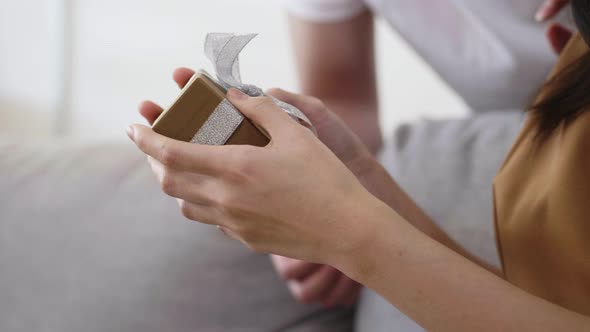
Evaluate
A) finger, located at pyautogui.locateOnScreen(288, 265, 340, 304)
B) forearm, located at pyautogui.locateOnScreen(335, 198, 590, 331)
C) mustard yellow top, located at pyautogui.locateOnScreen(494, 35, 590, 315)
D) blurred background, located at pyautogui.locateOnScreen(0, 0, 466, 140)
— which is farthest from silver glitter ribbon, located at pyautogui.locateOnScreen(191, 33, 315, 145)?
blurred background, located at pyautogui.locateOnScreen(0, 0, 466, 140)

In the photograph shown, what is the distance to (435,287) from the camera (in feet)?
1.50

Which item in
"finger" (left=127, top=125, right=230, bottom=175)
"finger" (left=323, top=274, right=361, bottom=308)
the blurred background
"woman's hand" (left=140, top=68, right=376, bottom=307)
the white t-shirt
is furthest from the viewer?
the blurred background

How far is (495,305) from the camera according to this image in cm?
46

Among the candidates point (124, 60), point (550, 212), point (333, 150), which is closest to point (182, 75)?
point (333, 150)

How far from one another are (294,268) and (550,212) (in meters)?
0.31

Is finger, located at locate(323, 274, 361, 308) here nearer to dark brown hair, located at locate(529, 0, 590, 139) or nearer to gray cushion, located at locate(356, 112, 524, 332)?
gray cushion, located at locate(356, 112, 524, 332)

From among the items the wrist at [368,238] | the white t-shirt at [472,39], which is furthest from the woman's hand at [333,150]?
the white t-shirt at [472,39]

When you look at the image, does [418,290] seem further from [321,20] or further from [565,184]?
[321,20]

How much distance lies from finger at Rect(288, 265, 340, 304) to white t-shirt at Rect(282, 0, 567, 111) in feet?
1.25

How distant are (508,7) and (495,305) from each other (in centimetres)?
57

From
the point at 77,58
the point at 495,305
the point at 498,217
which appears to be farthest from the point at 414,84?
the point at 495,305

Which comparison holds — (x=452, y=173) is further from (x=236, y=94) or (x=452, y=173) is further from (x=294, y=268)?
(x=236, y=94)

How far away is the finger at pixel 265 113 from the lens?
1.50 ft

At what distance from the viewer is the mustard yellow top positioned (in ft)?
1.83
